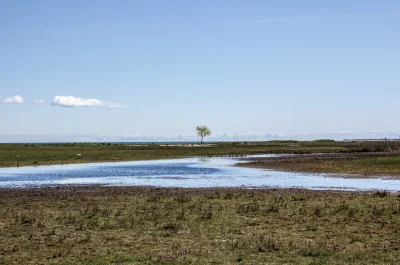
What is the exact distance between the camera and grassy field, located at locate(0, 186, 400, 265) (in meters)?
14.4

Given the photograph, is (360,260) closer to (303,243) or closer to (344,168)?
(303,243)

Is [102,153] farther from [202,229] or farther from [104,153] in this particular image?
[202,229]

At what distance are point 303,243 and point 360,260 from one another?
261 centimetres

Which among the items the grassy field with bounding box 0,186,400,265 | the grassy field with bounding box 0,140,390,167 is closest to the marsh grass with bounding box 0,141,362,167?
Answer: the grassy field with bounding box 0,140,390,167

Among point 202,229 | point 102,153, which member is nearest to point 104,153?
point 102,153

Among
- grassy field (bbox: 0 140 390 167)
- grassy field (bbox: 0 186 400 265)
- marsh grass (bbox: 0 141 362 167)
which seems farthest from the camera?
grassy field (bbox: 0 140 390 167)

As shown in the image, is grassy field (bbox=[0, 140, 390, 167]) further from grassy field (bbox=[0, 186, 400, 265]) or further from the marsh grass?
grassy field (bbox=[0, 186, 400, 265])

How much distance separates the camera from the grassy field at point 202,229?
1435cm

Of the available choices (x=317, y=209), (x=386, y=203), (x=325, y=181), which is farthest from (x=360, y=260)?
(x=325, y=181)

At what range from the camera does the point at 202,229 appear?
18641mm

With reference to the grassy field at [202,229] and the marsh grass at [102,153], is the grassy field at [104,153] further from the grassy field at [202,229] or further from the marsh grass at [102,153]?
the grassy field at [202,229]

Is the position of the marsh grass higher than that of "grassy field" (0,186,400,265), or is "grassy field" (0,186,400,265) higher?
the marsh grass

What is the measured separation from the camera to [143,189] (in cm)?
3419

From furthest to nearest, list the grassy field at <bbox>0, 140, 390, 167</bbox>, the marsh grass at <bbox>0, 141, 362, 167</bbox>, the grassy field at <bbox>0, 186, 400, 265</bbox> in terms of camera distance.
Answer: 1. the grassy field at <bbox>0, 140, 390, 167</bbox>
2. the marsh grass at <bbox>0, 141, 362, 167</bbox>
3. the grassy field at <bbox>0, 186, 400, 265</bbox>
